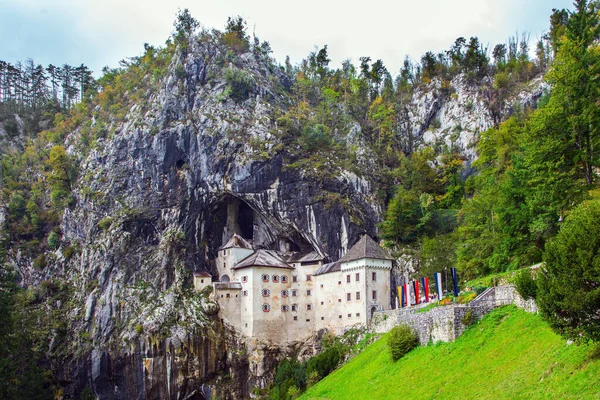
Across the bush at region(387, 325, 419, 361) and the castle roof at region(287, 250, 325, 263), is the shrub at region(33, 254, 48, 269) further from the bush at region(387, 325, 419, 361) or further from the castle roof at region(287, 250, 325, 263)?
the bush at region(387, 325, 419, 361)

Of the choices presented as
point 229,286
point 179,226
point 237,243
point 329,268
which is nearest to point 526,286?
point 329,268

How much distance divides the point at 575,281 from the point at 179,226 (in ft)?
178

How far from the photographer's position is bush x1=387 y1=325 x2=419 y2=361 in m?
39.5

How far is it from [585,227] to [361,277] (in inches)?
1537

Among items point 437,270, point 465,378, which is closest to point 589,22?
point 437,270

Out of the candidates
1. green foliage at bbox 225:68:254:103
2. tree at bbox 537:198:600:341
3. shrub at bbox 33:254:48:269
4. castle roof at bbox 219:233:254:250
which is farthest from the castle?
tree at bbox 537:198:600:341

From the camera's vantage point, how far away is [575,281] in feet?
78.9

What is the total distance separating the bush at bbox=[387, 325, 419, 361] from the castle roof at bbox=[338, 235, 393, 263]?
897 inches

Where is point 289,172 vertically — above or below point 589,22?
below

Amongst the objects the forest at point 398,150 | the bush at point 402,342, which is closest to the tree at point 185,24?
the forest at point 398,150

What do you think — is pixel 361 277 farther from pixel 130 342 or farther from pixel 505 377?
pixel 505 377

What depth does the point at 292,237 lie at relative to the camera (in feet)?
237

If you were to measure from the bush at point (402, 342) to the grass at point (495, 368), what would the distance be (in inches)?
30.7

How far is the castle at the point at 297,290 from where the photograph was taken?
208ft
